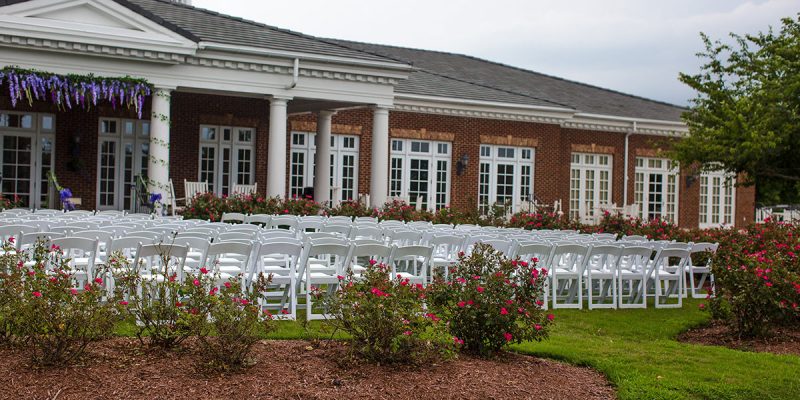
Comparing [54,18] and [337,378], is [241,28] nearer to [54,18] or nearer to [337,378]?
[54,18]

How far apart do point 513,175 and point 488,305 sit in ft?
73.6

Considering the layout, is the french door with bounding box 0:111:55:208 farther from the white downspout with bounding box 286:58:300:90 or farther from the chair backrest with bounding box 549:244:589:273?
the chair backrest with bounding box 549:244:589:273

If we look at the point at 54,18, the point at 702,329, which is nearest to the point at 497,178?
the point at 54,18

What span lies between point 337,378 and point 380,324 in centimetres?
50

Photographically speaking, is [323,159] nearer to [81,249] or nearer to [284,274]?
[284,274]

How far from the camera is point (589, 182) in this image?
1223 inches

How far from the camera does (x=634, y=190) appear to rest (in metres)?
31.7

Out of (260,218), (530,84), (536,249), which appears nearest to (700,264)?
(536,249)

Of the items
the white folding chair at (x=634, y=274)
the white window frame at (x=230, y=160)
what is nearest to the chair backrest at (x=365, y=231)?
the white folding chair at (x=634, y=274)

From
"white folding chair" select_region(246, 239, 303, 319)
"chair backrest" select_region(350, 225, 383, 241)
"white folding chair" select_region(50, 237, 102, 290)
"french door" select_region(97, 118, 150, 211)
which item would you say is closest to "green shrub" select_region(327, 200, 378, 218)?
"french door" select_region(97, 118, 150, 211)

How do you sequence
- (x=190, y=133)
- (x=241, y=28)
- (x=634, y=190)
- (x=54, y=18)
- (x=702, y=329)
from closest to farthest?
(x=702, y=329) → (x=54, y=18) → (x=241, y=28) → (x=190, y=133) → (x=634, y=190)

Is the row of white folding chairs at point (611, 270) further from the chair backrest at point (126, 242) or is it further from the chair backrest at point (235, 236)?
the chair backrest at point (126, 242)

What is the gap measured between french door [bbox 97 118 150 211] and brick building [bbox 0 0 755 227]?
38 mm

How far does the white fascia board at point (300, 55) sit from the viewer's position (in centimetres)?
2062
